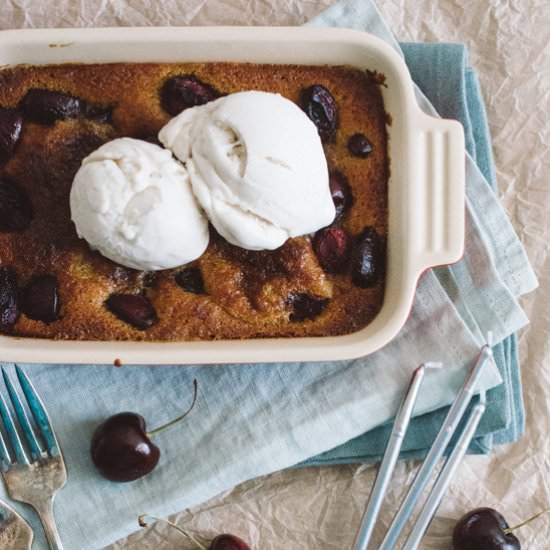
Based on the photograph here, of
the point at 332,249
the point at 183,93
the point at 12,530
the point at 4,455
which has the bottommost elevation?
the point at 12,530

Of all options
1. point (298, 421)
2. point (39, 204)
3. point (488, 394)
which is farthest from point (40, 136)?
point (488, 394)

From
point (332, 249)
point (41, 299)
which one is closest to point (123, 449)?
point (41, 299)

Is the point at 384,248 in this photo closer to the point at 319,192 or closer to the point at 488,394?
the point at 319,192

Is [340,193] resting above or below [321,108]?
below

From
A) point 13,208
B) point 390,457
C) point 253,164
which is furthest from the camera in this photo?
point 390,457

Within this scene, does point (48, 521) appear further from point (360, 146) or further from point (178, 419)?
point (360, 146)

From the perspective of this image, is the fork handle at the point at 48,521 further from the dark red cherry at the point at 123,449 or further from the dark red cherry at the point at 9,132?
the dark red cherry at the point at 9,132

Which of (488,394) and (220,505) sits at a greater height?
(488,394)
